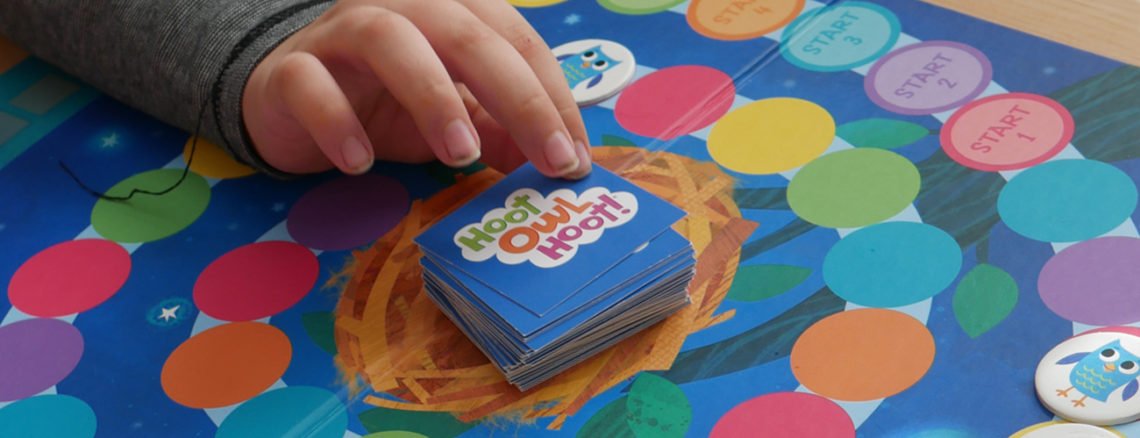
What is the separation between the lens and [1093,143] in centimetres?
70

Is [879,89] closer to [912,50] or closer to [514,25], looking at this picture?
[912,50]

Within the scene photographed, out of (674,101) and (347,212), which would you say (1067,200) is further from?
(347,212)

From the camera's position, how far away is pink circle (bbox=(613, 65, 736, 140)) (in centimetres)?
79

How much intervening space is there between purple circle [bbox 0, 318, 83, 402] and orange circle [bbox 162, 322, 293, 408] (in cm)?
7

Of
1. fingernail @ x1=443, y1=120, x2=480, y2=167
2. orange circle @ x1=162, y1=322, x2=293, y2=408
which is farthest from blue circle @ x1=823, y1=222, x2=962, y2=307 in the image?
orange circle @ x1=162, y1=322, x2=293, y2=408

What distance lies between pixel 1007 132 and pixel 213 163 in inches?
22.4

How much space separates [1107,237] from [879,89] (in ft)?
0.65

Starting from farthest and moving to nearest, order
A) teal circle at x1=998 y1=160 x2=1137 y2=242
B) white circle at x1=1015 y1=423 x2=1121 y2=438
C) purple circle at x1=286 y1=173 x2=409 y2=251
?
purple circle at x1=286 y1=173 x2=409 y2=251
teal circle at x1=998 y1=160 x2=1137 y2=242
white circle at x1=1015 y1=423 x2=1121 y2=438

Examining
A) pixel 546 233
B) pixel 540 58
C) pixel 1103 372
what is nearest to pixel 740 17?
pixel 540 58

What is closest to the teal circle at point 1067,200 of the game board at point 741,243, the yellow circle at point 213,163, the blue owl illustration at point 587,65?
the game board at point 741,243

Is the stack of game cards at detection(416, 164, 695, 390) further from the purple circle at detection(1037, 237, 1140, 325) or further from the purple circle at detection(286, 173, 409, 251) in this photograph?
the purple circle at detection(1037, 237, 1140, 325)

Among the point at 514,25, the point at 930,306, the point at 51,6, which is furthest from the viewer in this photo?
the point at 51,6

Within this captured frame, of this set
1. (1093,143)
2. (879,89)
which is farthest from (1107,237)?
(879,89)

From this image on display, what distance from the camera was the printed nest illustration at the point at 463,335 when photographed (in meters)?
0.62
